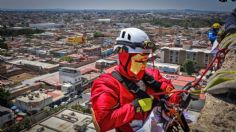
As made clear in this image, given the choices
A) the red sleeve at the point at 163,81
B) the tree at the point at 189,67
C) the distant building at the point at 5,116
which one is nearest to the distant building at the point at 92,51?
the tree at the point at 189,67

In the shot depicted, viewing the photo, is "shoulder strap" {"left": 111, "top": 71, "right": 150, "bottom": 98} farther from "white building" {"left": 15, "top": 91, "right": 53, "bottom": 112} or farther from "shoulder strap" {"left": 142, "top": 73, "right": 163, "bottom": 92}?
"white building" {"left": 15, "top": 91, "right": 53, "bottom": 112}

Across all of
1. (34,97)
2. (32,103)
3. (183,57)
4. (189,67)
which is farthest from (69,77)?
(183,57)

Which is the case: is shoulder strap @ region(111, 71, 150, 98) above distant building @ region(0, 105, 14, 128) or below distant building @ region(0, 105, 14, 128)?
above

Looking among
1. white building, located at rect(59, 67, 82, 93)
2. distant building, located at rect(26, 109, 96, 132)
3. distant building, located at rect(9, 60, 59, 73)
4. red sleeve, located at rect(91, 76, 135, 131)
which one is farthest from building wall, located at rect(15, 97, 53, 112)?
red sleeve, located at rect(91, 76, 135, 131)

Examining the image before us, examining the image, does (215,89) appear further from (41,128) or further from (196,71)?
(196,71)

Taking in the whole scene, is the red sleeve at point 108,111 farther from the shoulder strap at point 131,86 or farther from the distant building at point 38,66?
the distant building at point 38,66

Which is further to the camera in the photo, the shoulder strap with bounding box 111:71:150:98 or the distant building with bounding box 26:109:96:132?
the distant building with bounding box 26:109:96:132
